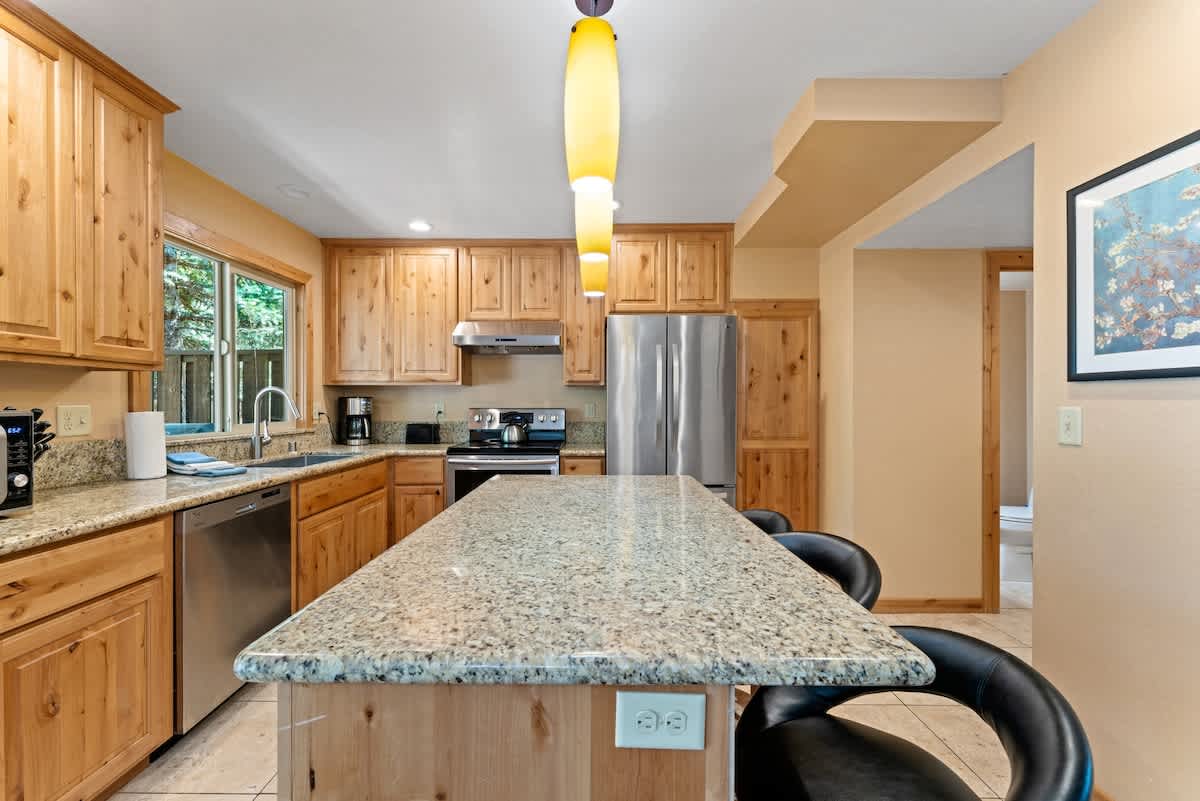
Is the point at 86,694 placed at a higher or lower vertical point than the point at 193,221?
lower

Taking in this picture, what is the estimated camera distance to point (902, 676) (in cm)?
66

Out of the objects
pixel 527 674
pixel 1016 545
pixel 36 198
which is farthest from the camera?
pixel 1016 545

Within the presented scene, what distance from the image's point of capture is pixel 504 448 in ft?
12.6

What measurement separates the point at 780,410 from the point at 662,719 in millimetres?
3326

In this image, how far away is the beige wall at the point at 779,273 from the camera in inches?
152

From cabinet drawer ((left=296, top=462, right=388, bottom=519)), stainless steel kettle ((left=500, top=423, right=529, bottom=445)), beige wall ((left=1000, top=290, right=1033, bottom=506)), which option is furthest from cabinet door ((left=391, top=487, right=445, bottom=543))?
beige wall ((left=1000, top=290, right=1033, bottom=506))

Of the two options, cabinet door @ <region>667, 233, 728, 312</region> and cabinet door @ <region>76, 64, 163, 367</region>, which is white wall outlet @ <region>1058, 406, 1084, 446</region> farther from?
cabinet door @ <region>76, 64, 163, 367</region>

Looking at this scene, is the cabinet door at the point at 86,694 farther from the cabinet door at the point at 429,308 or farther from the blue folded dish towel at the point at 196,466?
the cabinet door at the point at 429,308

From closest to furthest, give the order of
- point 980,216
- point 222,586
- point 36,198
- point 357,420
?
point 36,198 → point 222,586 → point 980,216 → point 357,420

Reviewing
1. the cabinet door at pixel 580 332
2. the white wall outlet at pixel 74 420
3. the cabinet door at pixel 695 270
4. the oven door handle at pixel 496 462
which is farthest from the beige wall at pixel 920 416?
the white wall outlet at pixel 74 420

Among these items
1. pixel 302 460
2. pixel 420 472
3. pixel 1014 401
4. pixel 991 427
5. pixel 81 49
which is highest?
pixel 81 49

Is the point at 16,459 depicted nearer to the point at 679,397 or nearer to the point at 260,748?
the point at 260,748

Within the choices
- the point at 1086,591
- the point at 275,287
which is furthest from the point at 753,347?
the point at 275,287

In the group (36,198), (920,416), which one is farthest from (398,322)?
(920,416)
